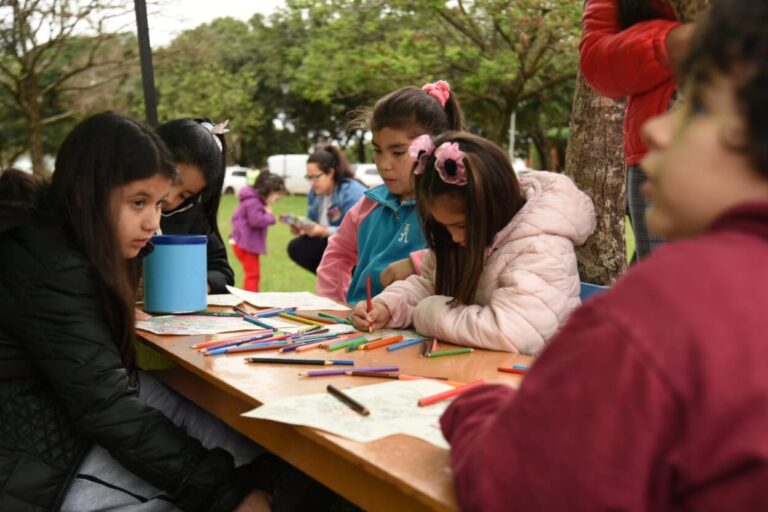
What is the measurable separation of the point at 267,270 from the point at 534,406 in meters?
9.16

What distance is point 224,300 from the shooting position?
2795mm

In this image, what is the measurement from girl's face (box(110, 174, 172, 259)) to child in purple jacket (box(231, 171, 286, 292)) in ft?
18.1

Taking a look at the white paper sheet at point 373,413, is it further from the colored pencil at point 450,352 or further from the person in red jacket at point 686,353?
the person in red jacket at point 686,353

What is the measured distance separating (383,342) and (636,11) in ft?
3.48

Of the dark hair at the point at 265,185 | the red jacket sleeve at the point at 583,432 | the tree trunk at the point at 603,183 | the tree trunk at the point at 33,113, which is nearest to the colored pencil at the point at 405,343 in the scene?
the red jacket sleeve at the point at 583,432

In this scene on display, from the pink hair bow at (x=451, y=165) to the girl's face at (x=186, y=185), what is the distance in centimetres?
108

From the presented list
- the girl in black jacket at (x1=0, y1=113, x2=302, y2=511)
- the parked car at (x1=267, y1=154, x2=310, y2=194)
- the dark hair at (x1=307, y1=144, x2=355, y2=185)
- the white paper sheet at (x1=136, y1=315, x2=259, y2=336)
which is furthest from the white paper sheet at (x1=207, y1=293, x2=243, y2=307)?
the parked car at (x1=267, y1=154, x2=310, y2=194)

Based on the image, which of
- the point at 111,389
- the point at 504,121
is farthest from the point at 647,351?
the point at 504,121

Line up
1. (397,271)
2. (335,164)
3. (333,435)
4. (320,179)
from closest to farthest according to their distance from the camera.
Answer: (333,435)
(397,271)
(335,164)
(320,179)

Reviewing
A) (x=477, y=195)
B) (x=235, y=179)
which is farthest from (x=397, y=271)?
(x=235, y=179)

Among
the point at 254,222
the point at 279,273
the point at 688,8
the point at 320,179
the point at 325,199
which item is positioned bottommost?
the point at 279,273

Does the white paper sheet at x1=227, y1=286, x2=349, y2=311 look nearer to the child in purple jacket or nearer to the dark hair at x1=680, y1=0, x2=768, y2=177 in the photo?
the dark hair at x1=680, y1=0, x2=768, y2=177

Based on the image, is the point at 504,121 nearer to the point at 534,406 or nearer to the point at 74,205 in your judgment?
the point at 74,205

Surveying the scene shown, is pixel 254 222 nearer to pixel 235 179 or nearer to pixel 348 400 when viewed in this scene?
pixel 348 400
